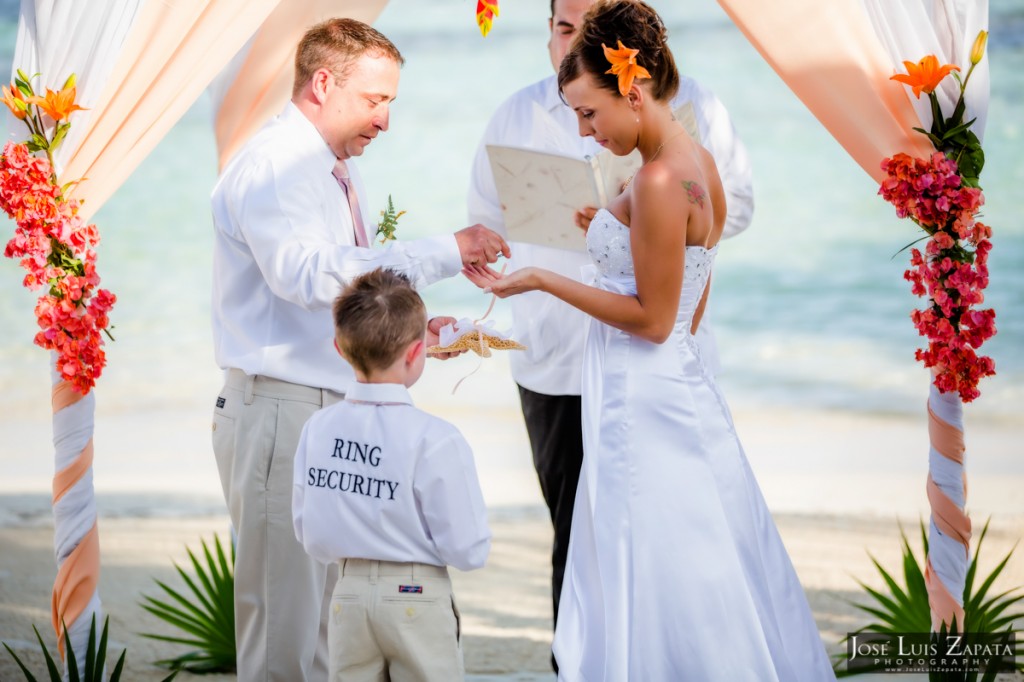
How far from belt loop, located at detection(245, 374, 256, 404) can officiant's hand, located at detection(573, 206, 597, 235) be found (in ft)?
3.72

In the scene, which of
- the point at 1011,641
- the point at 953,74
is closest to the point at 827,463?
the point at 1011,641

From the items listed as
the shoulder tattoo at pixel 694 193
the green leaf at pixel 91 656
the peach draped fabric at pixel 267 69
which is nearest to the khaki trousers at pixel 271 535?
the green leaf at pixel 91 656

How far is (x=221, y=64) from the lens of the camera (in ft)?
12.6

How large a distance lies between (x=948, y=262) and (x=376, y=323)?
2.00 m

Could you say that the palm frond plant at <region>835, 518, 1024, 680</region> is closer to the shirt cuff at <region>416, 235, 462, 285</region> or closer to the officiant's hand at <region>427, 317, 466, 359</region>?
the officiant's hand at <region>427, 317, 466, 359</region>

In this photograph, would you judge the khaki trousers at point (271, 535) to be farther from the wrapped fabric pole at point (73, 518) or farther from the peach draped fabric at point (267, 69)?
the peach draped fabric at point (267, 69)

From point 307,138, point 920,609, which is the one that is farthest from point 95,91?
point 920,609

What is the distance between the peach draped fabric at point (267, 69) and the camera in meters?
4.85

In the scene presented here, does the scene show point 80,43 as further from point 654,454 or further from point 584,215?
point 654,454

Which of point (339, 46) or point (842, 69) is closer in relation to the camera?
point (339, 46)

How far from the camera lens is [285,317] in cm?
352

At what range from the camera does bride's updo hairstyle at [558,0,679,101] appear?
10.5ft

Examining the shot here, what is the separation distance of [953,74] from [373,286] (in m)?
2.06

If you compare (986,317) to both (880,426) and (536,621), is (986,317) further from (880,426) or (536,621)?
(880,426)
